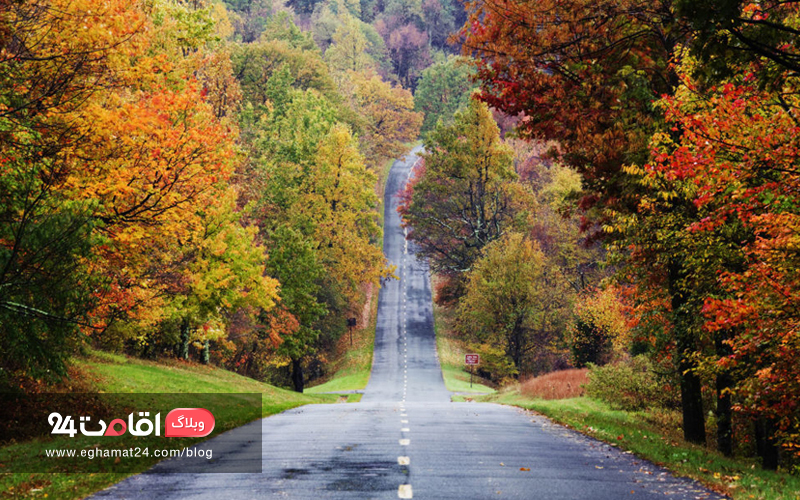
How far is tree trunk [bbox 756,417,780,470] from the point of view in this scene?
15.1m

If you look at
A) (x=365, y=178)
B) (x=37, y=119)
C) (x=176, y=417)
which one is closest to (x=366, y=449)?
(x=176, y=417)

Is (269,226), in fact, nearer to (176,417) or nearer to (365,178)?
(365,178)

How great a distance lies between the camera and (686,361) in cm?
1385

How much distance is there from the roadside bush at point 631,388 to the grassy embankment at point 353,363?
769 inches

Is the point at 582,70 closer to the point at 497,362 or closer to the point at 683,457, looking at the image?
the point at 683,457

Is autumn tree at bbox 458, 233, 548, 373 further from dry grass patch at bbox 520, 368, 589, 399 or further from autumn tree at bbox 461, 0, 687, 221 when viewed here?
autumn tree at bbox 461, 0, 687, 221

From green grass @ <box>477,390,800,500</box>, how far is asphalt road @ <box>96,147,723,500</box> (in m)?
0.44

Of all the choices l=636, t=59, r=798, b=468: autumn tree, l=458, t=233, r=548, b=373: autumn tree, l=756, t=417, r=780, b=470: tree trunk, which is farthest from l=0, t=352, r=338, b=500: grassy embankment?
l=458, t=233, r=548, b=373: autumn tree

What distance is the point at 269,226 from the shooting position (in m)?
48.2

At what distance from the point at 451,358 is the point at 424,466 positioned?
1807 inches

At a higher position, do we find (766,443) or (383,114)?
(383,114)

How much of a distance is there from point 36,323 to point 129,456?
2.61 m

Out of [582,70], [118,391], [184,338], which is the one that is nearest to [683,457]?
[582,70]

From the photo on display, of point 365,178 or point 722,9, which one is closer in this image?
point 722,9
